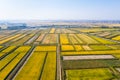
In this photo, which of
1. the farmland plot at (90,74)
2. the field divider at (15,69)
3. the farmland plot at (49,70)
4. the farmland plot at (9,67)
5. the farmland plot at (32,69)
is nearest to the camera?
the farmland plot at (90,74)

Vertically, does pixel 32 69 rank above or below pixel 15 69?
above

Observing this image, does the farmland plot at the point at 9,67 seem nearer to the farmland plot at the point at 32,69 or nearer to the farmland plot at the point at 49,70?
the farmland plot at the point at 32,69

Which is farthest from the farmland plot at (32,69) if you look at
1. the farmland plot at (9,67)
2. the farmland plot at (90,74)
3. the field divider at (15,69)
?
the farmland plot at (90,74)

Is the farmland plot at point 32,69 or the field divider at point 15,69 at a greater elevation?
the farmland plot at point 32,69

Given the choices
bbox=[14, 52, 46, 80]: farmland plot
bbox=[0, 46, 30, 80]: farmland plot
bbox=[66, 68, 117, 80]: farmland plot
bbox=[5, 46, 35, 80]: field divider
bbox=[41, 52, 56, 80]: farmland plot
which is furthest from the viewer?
bbox=[0, 46, 30, 80]: farmland plot

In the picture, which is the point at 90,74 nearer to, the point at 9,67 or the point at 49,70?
the point at 49,70

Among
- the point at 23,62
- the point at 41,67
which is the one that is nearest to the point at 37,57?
the point at 23,62

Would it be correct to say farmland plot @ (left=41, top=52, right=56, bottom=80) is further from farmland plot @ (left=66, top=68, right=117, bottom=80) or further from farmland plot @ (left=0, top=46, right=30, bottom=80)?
farmland plot @ (left=0, top=46, right=30, bottom=80)

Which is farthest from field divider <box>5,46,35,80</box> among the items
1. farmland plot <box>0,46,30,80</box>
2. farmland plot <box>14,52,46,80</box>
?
farmland plot <box>14,52,46,80</box>

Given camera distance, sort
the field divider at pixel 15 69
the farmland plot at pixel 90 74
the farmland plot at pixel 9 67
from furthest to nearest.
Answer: the farmland plot at pixel 9 67 → the field divider at pixel 15 69 → the farmland plot at pixel 90 74

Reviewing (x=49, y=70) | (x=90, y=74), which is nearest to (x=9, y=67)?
(x=49, y=70)

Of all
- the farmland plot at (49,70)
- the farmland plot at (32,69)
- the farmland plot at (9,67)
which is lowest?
the farmland plot at (9,67)
